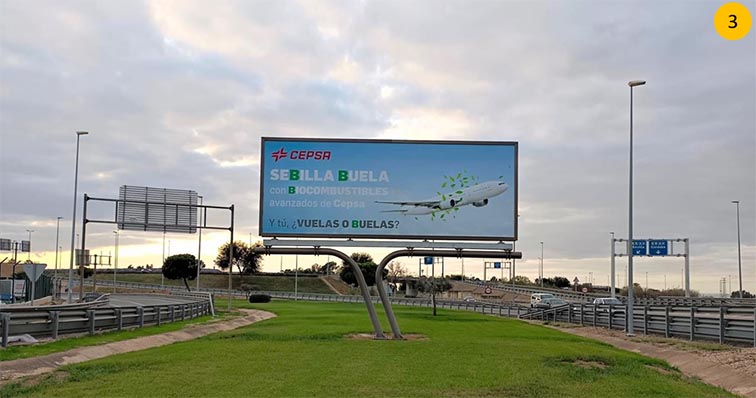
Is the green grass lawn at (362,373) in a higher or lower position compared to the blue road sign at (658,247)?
lower

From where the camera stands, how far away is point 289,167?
24906 millimetres

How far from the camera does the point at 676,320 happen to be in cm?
2775

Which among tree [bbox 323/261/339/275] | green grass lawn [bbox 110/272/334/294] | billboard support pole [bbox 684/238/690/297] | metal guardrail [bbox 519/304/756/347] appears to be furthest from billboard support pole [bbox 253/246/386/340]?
tree [bbox 323/261/339/275]

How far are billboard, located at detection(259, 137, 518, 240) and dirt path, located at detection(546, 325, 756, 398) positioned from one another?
19.3 ft

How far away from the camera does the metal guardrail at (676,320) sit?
76.9ft

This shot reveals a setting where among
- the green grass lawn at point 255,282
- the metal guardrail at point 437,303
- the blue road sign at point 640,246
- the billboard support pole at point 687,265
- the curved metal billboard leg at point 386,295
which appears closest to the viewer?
the curved metal billboard leg at point 386,295

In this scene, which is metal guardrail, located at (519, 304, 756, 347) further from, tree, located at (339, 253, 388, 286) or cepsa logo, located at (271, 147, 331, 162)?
tree, located at (339, 253, 388, 286)

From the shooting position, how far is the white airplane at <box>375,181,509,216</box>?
24953mm

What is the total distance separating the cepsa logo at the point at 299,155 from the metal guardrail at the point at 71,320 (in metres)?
7.43

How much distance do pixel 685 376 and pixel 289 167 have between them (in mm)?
13828

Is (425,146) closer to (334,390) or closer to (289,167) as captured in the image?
(289,167)

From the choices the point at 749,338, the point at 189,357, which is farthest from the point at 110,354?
the point at 749,338

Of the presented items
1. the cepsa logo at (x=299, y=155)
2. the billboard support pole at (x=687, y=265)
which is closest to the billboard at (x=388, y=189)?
the cepsa logo at (x=299, y=155)

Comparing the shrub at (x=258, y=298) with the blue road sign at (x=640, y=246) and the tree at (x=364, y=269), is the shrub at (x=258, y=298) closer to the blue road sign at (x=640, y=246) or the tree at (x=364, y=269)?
the tree at (x=364, y=269)
